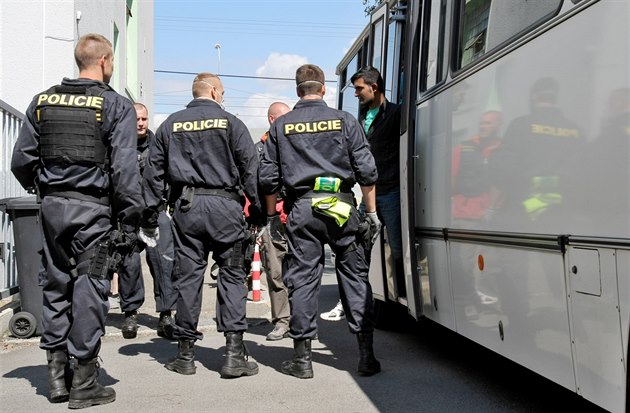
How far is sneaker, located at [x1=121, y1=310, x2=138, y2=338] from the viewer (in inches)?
289

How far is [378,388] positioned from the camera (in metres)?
5.46

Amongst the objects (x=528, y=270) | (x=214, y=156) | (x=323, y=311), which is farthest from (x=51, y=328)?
(x=323, y=311)

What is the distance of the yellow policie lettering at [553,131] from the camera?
3559mm

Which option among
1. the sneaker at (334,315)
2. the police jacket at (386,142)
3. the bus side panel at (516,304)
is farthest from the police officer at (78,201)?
the sneaker at (334,315)

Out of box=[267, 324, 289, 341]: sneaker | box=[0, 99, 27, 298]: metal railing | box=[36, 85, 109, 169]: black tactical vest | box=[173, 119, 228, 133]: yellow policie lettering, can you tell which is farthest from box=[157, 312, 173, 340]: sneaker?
box=[36, 85, 109, 169]: black tactical vest

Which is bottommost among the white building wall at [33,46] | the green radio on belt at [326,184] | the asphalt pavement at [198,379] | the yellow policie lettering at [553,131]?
the asphalt pavement at [198,379]

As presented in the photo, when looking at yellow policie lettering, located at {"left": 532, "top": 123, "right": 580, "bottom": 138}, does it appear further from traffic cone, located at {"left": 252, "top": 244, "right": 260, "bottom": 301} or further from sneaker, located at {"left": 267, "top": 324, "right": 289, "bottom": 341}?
traffic cone, located at {"left": 252, "top": 244, "right": 260, "bottom": 301}

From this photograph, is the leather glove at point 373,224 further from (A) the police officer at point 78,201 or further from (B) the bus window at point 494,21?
(A) the police officer at point 78,201

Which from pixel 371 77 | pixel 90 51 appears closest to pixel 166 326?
pixel 371 77

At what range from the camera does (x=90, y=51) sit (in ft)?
17.2

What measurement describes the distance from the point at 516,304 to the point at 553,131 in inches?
38.1

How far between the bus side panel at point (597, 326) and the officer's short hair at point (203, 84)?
342cm

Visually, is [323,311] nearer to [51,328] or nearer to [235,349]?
[235,349]

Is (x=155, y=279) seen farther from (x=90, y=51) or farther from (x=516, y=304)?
(x=516, y=304)
